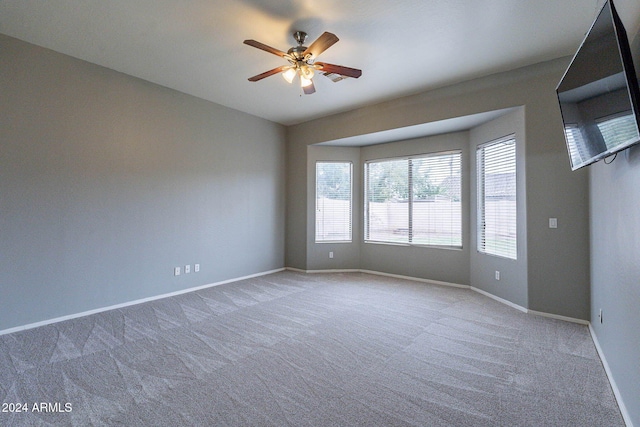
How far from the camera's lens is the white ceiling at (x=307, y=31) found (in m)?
2.60

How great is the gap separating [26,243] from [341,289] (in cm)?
397

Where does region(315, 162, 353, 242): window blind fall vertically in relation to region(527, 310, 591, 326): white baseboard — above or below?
above

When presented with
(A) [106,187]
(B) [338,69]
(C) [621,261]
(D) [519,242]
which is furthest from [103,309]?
(D) [519,242]

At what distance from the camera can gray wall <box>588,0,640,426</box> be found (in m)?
1.71

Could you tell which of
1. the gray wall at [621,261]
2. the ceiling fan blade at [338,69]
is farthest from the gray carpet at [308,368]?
the ceiling fan blade at [338,69]

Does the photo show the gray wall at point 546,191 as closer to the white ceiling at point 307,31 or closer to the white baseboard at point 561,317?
the white baseboard at point 561,317

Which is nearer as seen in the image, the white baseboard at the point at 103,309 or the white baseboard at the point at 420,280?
the white baseboard at the point at 103,309

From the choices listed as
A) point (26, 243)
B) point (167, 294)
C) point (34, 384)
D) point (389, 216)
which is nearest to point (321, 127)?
A: point (389, 216)

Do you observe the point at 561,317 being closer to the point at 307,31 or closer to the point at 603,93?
the point at 603,93

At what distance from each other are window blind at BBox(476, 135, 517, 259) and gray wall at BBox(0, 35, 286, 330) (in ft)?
13.1

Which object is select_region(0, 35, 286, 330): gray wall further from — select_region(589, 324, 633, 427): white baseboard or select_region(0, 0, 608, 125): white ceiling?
select_region(589, 324, 633, 427): white baseboard

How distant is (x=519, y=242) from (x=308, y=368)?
3.15 metres

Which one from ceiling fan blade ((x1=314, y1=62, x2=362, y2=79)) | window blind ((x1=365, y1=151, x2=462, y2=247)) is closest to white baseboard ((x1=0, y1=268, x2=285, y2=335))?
window blind ((x1=365, y1=151, x2=462, y2=247))

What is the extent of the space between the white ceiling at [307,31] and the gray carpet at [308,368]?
3.09 m
